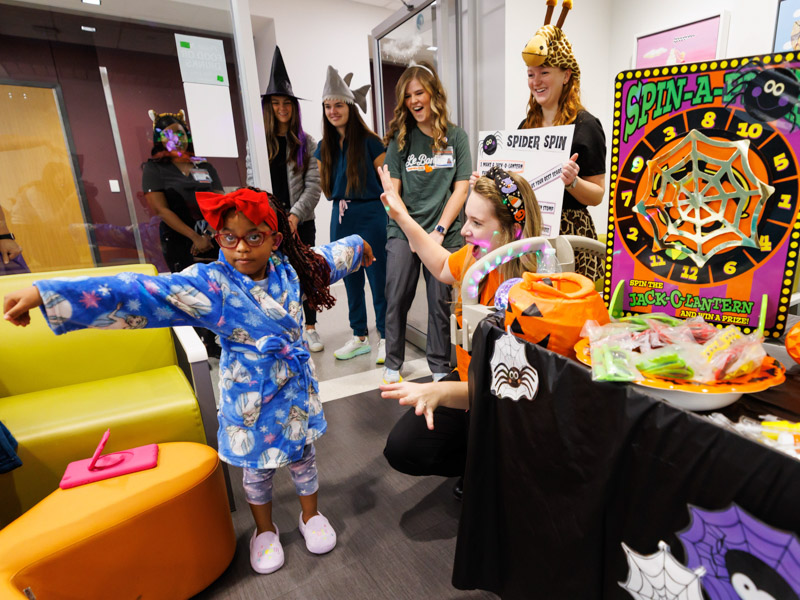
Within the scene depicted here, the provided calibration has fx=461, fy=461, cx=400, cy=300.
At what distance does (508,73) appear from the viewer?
281 cm

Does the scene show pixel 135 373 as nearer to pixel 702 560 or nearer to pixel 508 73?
pixel 702 560

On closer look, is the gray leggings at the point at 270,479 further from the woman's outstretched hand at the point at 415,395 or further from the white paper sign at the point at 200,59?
the white paper sign at the point at 200,59

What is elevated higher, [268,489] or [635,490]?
[635,490]

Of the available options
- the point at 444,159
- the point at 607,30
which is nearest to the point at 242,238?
the point at 444,159

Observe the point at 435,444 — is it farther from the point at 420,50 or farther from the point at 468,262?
the point at 420,50

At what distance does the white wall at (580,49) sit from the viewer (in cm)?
279

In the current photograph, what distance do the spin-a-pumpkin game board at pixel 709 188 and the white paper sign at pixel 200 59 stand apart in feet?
7.65

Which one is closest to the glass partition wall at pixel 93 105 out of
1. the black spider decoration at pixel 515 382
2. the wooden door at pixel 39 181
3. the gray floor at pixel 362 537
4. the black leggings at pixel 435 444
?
the wooden door at pixel 39 181

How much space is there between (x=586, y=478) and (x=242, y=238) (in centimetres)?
104

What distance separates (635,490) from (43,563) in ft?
4.27

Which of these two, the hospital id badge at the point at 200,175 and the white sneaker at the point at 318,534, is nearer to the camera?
the white sneaker at the point at 318,534

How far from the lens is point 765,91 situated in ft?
2.31

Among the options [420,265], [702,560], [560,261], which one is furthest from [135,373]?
[702,560]

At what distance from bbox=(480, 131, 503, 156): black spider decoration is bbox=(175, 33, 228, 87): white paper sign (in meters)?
1.52
